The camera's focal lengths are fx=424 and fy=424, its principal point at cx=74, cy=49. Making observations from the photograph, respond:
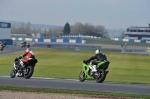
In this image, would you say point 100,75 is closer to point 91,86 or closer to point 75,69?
point 91,86

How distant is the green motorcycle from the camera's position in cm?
2027

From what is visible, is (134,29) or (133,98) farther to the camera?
(134,29)

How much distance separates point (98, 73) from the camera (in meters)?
20.5

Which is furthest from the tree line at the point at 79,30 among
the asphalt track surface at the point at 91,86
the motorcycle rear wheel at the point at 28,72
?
the asphalt track surface at the point at 91,86

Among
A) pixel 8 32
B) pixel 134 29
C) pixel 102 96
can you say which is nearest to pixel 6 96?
pixel 102 96

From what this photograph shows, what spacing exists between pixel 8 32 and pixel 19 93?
72884 mm

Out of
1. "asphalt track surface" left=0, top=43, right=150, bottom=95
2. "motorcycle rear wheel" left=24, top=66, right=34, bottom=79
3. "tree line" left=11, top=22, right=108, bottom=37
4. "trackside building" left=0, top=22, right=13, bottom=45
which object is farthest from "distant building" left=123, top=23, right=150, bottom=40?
"asphalt track surface" left=0, top=43, right=150, bottom=95

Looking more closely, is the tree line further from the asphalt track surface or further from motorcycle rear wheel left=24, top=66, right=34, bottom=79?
the asphalt track surface

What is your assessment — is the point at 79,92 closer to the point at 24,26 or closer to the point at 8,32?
the point at 8,32

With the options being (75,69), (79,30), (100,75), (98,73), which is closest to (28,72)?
(98,73)

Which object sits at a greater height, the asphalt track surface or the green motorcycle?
the green motorcycle

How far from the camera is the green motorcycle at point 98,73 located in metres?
20.3

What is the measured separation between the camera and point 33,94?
14.7 m

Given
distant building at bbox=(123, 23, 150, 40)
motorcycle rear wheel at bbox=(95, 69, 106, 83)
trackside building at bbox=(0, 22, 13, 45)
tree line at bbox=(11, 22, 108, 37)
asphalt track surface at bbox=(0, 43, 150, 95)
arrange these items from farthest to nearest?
tree line at bbox=(11, 22, 108, 37), distant building at bbox=(123, 23, 150, 40), trackside building at bbox=(0, 22, 13, 45), motorcycle rear wheel at bbox=(95, 69, 106, 83), asphalt track surface at bbox=(0, 43, 150, 95)
